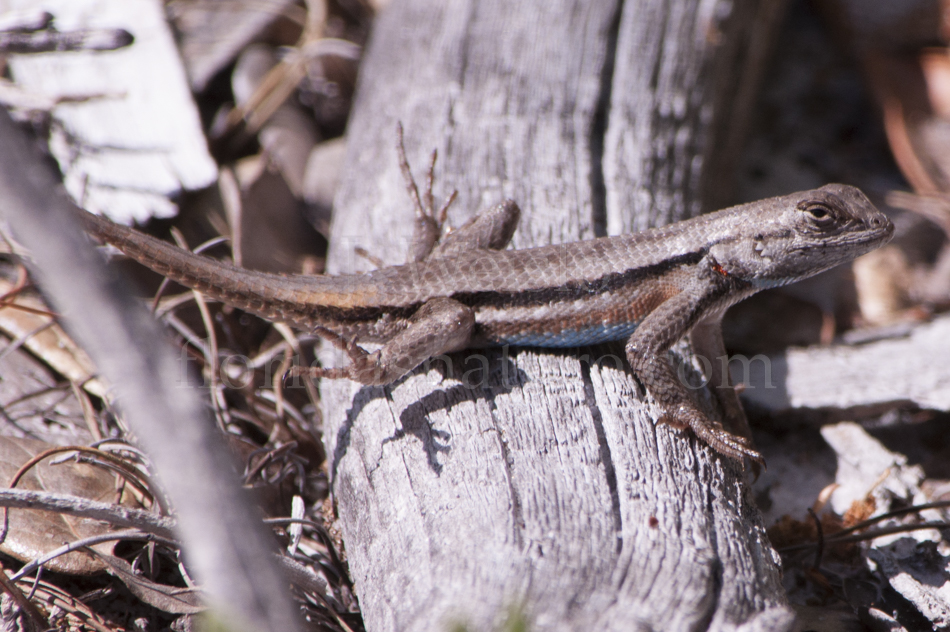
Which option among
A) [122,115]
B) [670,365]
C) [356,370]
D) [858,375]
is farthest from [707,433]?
[122,115]

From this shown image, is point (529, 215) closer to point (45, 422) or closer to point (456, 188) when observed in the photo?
point (456, 188)

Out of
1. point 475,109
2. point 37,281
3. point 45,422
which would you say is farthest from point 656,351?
point 37,281

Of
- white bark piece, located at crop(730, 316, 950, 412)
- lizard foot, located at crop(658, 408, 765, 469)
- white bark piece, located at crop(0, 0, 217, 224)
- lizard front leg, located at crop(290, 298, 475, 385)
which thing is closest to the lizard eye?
white bark piece, located at crop(730, 316, 950, 412)

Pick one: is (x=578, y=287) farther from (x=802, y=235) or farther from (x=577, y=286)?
(x=802, y=235)

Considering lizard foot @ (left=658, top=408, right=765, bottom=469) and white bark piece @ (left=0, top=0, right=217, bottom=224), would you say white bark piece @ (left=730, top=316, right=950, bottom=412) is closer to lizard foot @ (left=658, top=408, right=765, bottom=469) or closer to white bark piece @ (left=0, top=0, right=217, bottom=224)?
lizard foot @ (left=658, top=408, right=765, bottom=469)

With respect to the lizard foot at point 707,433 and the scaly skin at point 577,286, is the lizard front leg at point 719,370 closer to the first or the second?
the scaly skin at point 577,286

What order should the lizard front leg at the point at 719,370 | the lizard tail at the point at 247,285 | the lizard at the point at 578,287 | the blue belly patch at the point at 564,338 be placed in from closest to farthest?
the lizard tail at the point at 247,285 → the lizard at the point at 578,287 → the blue belly patch at the point at 564,338 → the lizard front leg at the point at 719,370

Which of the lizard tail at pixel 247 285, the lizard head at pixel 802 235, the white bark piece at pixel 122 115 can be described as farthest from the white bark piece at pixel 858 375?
the white bark piece at pixel 122 115
